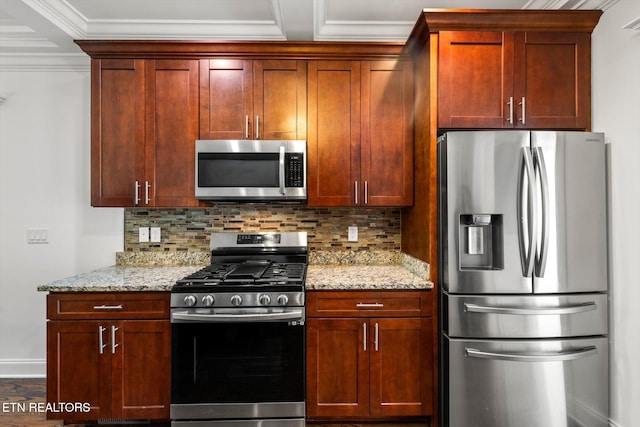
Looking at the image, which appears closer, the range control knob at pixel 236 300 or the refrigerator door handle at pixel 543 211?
the refrigerator door handle at pixel 543 211

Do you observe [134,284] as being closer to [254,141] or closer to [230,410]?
[230,410]

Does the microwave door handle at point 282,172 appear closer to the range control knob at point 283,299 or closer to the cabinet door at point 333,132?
the cabinet door at point 333,132

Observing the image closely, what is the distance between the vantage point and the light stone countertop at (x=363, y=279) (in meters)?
2.28

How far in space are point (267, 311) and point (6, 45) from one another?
2869 millimetres

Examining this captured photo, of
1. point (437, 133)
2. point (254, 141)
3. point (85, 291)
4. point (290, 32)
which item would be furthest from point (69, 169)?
point (437, 133)

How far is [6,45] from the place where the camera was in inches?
112

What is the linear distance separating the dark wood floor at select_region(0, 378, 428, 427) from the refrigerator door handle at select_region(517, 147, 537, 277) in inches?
49.0

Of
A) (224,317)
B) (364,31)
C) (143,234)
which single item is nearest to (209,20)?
(364,31)

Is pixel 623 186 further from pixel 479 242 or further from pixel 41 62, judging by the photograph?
pixel 41 62

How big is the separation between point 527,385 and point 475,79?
5.89 ft

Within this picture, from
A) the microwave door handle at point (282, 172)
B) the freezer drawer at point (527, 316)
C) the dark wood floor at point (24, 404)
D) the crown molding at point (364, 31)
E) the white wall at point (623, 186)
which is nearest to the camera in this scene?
the white wall at point (623, 186)

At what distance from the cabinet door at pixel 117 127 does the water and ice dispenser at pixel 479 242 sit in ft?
7.18

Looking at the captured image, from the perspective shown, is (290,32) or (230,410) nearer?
(230,410)

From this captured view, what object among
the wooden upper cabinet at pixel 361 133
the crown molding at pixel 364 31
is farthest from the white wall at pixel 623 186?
the crown molding at pixel 364 31
